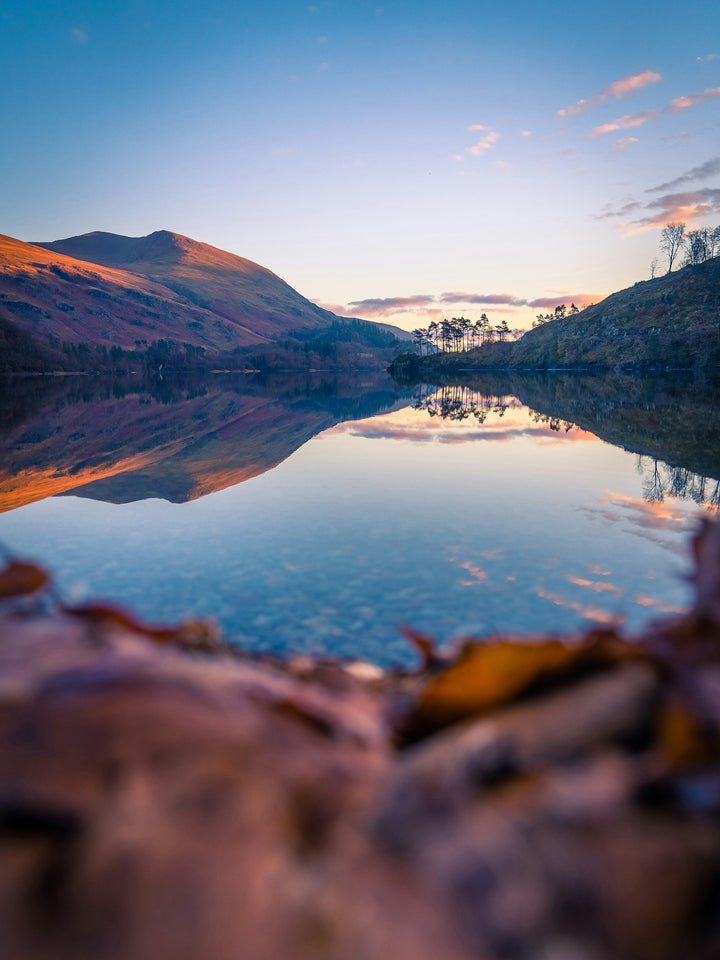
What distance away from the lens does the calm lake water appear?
364 centimetres

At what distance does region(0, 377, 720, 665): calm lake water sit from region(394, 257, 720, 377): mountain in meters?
91.0

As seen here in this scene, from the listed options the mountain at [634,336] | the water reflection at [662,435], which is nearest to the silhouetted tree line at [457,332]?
the mountain at [634,336]

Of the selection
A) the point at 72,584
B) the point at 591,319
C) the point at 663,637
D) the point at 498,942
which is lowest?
the point at 72,584

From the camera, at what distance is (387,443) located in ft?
43.8

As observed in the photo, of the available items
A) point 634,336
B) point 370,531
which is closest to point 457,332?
point 634,336

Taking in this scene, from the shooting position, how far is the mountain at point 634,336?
98250mm

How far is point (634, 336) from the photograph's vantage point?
11212cm

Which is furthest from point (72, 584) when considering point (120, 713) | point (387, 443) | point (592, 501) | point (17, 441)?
point (17, 441)

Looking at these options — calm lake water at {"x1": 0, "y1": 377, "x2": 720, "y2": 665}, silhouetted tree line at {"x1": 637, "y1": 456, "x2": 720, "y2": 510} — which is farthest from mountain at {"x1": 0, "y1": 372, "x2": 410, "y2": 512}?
silhouetted tree line at {"x1": 637, "y1": 456, "x2": 720, "y2": 510}

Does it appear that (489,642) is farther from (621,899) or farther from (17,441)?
(17,441)

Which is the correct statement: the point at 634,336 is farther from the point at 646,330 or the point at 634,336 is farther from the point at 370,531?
the point at 370,531

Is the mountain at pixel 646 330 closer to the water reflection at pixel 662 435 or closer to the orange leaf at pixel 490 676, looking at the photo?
the water reflection at pixel 662 435

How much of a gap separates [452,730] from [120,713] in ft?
1.78

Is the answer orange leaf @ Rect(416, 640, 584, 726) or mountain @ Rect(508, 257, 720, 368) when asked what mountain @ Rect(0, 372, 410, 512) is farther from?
mountain @ Rect(508, 257, 720, 368)
